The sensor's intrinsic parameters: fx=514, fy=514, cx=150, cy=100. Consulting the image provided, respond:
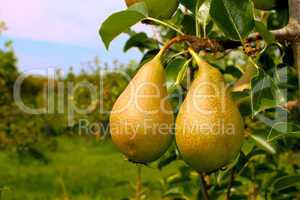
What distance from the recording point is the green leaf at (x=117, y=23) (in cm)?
115

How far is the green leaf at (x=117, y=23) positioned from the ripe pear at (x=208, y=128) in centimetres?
21

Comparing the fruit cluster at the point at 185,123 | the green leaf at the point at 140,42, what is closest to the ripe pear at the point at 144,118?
the fruit cluster at the point at 185,123

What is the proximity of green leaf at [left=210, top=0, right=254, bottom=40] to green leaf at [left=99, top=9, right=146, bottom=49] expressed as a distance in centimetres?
18

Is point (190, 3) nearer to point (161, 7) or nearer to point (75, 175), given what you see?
point (161, 7)

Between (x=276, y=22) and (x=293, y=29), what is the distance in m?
0.55

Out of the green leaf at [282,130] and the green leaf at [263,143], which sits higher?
the green leaf at [282,130]

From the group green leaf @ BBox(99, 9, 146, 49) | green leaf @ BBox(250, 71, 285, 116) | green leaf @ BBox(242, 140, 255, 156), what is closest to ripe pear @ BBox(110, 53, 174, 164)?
green leaf @ BBox(99, 9, 146, 49)

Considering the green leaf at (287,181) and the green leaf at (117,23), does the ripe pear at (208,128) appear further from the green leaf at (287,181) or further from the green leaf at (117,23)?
the green leaf at (287,181)

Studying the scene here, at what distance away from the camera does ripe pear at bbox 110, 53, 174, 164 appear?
1083mm

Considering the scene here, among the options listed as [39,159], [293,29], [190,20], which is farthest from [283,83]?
[39,159]

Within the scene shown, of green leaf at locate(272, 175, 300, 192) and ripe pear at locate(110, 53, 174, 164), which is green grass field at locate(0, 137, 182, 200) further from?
ripe pear at locate(110, 53, 174, 164)

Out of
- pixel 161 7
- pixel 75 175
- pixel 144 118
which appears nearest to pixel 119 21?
pixel 161 7

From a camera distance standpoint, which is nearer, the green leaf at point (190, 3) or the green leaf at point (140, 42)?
the green leaf at point (190, 3)

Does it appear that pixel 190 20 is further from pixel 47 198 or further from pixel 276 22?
pixel 47 198
